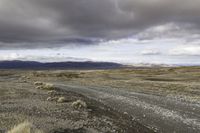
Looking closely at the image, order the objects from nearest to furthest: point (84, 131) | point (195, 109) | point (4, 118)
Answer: point (84, 131), point (4, 118), point (195, 109)

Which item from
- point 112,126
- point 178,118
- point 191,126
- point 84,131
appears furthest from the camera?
point 178,118

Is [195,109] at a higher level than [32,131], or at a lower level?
lower

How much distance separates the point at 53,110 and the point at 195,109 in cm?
1612

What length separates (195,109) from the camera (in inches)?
1267

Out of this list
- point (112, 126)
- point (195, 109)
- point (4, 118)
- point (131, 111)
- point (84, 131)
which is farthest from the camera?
point (195, 109)

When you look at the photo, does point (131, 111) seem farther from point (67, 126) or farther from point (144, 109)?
point (67, 126)

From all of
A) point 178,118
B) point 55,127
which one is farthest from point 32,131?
point 178,118

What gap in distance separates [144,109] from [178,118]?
543cm

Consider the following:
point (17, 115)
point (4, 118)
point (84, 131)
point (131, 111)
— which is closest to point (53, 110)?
point (17, 115)

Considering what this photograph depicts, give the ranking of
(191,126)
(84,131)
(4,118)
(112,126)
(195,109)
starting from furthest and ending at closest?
(195,109) < (191,126) < (112,126) < (4,118) < (84,131)

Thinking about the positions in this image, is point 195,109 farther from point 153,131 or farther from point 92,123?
point 92,123

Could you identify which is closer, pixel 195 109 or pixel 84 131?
pixel 84 131

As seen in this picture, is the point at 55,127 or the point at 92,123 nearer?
the point at 55,127

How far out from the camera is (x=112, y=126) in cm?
1925
